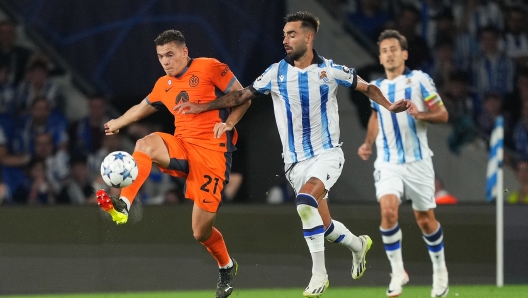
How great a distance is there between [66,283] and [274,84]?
11.2 feet

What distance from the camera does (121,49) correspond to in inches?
419

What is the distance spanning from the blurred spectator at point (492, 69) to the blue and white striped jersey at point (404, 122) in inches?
133

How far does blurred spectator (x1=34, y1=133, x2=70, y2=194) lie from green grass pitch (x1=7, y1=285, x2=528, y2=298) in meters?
1.67

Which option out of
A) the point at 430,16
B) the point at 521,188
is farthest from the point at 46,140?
the point at 521,188

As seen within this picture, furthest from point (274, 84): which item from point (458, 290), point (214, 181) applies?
point (458, 290)

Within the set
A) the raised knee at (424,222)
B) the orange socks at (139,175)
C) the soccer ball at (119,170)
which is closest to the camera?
the soccer ball at (119,170)

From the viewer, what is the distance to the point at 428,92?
784 cm

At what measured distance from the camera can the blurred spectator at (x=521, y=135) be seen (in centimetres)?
1080

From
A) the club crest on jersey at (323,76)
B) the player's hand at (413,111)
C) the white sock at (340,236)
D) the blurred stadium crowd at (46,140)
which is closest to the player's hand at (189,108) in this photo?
the club crest on jersey at (323,76)

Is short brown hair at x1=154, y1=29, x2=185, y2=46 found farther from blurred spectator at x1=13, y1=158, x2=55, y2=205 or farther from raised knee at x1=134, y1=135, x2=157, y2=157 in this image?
blurred spectator at x1=13, y1=158, x2=55, y2=205

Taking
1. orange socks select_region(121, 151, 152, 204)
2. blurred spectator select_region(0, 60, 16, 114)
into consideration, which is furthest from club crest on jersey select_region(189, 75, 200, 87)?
blurred spectator select_region(0, 60, 16, 114)

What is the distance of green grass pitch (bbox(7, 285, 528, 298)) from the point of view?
320 inches

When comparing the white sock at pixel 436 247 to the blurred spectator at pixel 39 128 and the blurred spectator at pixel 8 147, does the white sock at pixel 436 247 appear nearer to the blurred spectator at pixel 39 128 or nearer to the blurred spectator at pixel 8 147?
the blurred spectator at pixel 39 128

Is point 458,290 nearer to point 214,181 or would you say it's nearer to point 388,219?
point 388,219
